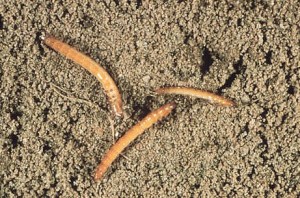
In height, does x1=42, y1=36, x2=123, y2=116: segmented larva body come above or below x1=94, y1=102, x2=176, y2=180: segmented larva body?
above

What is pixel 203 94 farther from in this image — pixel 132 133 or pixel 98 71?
pixel 98 71


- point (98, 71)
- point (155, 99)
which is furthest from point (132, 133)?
point (98, 71)

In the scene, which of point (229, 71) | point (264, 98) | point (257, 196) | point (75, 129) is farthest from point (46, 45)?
point (257, 196)

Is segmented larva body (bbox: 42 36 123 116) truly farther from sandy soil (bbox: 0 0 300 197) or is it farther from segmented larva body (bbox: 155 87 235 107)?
segmented larva body (bbox: 155 87 235 107)

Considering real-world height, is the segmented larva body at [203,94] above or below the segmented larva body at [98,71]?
above

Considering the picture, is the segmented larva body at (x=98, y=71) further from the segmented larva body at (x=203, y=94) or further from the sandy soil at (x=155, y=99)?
the segmented larva body at (x=203, y=94)

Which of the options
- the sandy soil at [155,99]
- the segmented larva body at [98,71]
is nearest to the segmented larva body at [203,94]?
the sandy soil at [155,99]

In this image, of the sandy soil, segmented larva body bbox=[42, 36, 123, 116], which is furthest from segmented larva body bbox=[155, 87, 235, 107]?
segmented larva body bbox=[42, 36, 123, 116]
